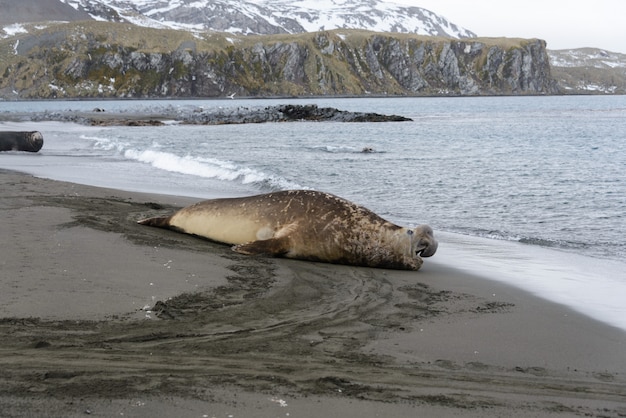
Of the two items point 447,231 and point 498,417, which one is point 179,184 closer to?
point 447,231

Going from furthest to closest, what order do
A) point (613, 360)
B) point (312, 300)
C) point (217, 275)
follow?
point (217, 275), point (312, 300), point (613, 360)

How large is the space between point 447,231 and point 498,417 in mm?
8222

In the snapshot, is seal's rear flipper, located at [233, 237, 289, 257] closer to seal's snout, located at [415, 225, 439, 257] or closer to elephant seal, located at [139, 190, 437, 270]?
elephant seal, located at [139, 190, 437, 270]

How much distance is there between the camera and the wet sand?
3.84 meters

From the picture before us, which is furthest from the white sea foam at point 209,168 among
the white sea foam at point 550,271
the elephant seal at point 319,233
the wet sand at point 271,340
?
the wet sand at point 271,340

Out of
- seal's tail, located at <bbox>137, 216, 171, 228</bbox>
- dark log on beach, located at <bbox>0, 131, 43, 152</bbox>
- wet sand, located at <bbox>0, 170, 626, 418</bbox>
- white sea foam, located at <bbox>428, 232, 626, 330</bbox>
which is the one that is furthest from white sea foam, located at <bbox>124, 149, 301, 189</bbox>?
wet sand, located at <bbox>0, 170, 626, 418</bbox>

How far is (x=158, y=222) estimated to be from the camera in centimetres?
976

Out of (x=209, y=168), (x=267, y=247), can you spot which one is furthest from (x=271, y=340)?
(x=209, y=168)

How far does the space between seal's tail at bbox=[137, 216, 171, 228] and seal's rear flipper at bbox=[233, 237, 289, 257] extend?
1.71 metres

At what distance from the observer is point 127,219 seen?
33.4ft

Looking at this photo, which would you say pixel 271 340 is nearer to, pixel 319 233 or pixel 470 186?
pixel 319 233

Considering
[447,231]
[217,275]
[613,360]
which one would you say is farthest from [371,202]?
[613,360]

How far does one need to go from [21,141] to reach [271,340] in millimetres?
22461

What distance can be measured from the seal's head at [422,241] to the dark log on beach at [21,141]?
1970cm
